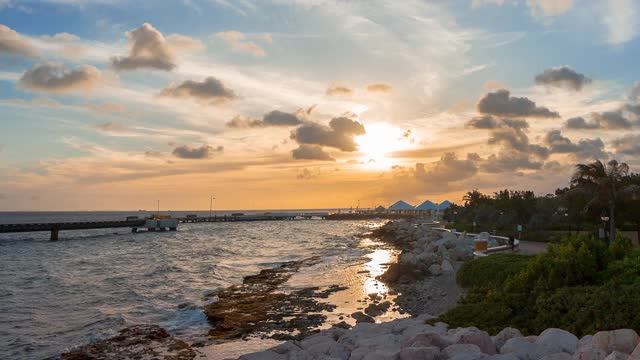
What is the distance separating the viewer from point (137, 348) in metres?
14.3

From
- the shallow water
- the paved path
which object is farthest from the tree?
the shallow water

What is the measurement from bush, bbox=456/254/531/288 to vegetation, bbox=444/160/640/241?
13147 mm

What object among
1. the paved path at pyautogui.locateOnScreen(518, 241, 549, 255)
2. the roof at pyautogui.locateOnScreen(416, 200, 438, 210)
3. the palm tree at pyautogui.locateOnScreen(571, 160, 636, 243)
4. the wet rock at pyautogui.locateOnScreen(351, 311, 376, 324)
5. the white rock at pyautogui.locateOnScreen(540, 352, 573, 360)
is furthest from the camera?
the roof at pyautogui.locateOnScreen(416, 200, 438, 210)

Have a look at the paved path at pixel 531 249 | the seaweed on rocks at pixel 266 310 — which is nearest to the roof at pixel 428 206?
the paved path at pixel 531 249

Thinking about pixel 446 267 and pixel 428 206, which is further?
pixel 428 206

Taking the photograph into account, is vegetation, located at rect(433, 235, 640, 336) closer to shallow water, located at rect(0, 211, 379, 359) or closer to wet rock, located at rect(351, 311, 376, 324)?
wet rock, located at rect(351, 311, 376, 324)

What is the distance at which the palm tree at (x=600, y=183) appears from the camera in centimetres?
3083

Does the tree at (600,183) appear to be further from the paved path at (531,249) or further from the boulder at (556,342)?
the boulder at (556,342)

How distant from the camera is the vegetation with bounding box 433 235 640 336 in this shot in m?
8.78

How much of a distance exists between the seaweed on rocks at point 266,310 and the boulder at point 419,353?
746cm

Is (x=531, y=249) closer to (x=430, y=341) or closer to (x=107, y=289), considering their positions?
(x=430, y=341)

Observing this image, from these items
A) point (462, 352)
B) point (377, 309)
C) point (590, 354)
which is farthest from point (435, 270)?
point (590, 354)

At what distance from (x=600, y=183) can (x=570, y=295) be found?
25112 millimetres

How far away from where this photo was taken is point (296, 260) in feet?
127
